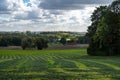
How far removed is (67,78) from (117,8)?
83045 mm

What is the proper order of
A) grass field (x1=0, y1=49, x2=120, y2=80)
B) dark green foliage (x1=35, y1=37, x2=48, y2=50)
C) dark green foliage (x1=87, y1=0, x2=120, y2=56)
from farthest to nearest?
1. dark green foliage (x1=35, y1=37, x2=48, y2=50)
2. dark green foliage (x1=87, y1=0, x2=120, y2=56)
3. grass field (x1=0, y1=49, x2=120, y2=80)

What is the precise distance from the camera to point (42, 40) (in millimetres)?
193000

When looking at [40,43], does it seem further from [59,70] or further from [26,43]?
[59,70]

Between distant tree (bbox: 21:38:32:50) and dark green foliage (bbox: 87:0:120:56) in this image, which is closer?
dark green foliage (bbox: 87:0:120:56)

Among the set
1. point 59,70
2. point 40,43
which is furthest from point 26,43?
point 59,70

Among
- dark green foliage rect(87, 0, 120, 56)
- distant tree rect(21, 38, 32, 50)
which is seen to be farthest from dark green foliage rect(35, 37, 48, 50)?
dark green foliage rect(87, 0, 120, 56)

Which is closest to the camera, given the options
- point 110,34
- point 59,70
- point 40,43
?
point 59,70

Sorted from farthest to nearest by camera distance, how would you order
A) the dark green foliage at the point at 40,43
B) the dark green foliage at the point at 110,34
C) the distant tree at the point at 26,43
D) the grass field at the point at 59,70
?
the distant tree at the point at 26,43
the dark green foliage at the point at 40,43
the dark green foliage at the point at 110,34
the grass field at the point at 59,70

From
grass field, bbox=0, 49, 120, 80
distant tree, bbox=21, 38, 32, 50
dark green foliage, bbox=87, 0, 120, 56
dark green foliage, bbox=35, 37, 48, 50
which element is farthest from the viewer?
distant tree, bbox=21, 38, 32, 50

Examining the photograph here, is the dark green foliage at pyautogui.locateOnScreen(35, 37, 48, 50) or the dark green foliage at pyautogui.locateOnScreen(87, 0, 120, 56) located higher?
the dark green foliage at pyautogui.locateOnScreen(87, 0, 120, 56)

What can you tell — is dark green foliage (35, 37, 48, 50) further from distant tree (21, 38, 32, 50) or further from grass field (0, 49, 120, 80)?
grass field (0, 49, 120, 80)

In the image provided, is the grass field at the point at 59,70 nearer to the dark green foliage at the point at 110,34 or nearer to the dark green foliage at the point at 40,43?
the dark green foliage at the point at 110,34

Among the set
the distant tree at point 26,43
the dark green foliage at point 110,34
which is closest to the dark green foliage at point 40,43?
the distant tree at point 26,43

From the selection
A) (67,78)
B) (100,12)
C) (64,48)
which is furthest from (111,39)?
(67,78)
